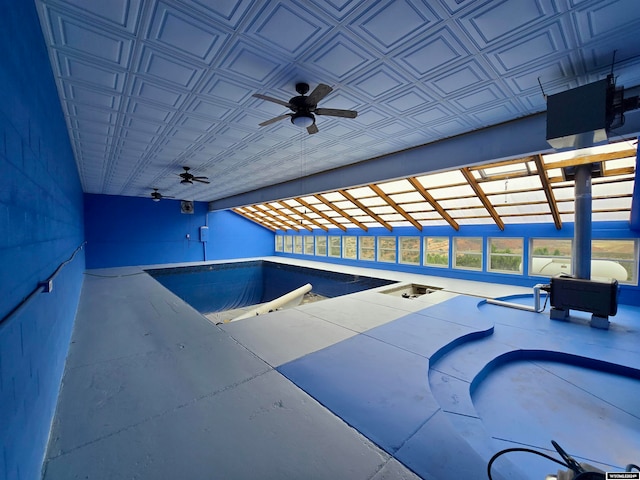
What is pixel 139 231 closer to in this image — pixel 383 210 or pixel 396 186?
pixel 383 210

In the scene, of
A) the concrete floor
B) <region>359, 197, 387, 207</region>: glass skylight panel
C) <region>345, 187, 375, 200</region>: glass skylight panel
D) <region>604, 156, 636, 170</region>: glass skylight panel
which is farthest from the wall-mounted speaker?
<region>604, 156, 636, 170</region>: glass skylight panel

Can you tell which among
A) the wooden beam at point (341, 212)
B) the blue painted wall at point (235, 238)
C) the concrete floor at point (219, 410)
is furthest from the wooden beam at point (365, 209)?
the blue painted wall at point (235, 238)

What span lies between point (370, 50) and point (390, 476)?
9.59ft

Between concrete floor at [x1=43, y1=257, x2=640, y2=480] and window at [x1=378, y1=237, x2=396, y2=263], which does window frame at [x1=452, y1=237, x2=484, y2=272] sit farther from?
concrete floor at [x1=43, y1=257, x2=640, y2=480]

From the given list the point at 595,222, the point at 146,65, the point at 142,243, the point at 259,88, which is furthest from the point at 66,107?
the point at 595,222

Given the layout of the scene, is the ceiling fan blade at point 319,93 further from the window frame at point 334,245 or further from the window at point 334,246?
the window at point 334,246

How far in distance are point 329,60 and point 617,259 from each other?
7.54 metres

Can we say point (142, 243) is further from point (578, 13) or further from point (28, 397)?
point (578, 13)

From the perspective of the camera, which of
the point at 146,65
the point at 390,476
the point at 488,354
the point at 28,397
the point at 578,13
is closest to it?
the point at 28,397

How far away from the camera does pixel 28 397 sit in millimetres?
1242

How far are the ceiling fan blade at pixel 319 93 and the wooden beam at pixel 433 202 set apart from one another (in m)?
3.89

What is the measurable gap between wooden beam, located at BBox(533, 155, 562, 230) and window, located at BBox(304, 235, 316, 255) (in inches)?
367

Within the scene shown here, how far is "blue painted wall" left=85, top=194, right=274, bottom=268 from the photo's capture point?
31.9 feet

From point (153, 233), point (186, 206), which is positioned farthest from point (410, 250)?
point (153, 233)
